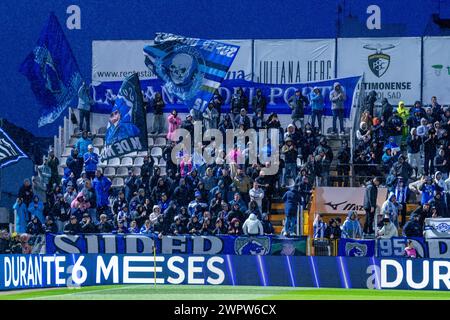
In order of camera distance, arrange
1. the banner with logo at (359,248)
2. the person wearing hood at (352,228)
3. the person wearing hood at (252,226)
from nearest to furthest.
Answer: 1. the banner with logo at (359,248)
2. the person wearing hood at (352,228)
3. the person wearing hood at (252,226)

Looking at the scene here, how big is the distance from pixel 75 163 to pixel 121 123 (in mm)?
1604

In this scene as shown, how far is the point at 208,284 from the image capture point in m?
26.3

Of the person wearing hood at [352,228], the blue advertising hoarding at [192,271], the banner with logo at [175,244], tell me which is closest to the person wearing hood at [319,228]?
the person wearing hood at [352,228]

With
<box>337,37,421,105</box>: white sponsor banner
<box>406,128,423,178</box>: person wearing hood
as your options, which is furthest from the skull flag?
<box>406,128,423,178</box>: person wearing hood

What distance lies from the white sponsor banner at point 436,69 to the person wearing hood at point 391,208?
533cm

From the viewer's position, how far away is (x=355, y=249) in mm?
27719

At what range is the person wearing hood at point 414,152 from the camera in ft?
100

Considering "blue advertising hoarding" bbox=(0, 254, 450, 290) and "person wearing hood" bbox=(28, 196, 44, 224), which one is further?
"person wearing hood" bbox=(28, 196, 44, 224)

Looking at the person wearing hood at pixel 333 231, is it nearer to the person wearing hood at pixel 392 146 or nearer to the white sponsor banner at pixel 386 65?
A: the person wearing hood at pixel 392 146

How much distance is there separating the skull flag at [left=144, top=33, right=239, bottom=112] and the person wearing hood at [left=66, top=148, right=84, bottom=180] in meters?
3.34

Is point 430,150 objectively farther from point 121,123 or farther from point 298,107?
point 121,123

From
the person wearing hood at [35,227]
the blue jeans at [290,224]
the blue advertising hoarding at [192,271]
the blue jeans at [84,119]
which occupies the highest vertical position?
the blue jeans at [84,119]

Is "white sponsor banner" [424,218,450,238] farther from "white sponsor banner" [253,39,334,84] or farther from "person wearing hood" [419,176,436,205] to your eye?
"white sponsor banner" [253,39,334,84]

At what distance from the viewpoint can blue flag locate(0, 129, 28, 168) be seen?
33531 millimetres
